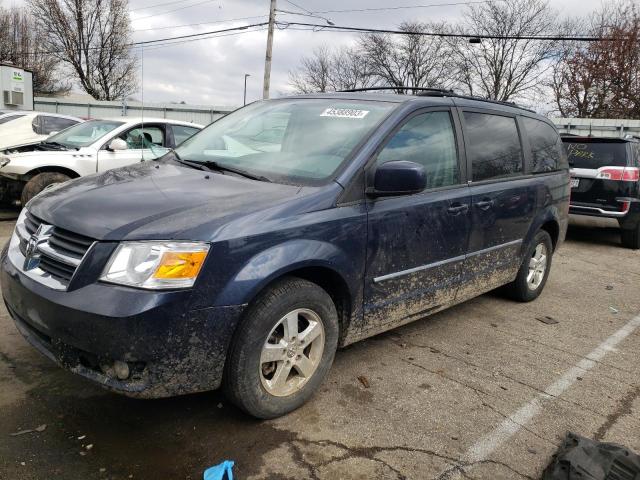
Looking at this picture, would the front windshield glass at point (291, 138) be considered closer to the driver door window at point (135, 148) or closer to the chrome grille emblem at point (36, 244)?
the chrome grille emblem at point (36, 244)

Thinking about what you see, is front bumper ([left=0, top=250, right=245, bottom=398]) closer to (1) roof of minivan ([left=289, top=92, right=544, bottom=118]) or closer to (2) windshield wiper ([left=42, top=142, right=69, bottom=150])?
(1) roof of minivan ([left=289, top=92, right=544, bottom=118])

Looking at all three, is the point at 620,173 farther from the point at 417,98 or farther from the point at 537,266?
the point at 417,98

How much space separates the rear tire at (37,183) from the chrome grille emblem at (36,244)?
16.1ft

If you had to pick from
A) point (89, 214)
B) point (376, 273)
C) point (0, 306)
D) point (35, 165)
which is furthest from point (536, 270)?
point (35, 165)

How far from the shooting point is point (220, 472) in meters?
2.27

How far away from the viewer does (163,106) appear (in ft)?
79.0

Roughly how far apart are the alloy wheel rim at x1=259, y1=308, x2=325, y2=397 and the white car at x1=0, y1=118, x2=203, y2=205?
4.78 meters

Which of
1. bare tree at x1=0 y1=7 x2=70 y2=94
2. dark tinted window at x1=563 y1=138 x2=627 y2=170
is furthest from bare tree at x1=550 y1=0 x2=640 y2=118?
bare tree at x1=0 y1=7 x2=70 y2=94

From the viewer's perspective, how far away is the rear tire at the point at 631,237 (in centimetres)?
822

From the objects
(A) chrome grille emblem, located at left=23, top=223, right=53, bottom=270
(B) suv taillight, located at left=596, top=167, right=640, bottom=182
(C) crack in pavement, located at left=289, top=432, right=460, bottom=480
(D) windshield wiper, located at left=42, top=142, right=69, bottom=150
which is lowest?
(C) crack in pavement, located at left=289, top=432, right=460, bottom=480

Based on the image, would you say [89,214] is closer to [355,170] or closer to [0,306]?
[355,170]

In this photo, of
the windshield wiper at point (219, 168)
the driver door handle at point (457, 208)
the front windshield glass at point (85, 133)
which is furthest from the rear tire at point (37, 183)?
the driver door handle at point (457, 208)

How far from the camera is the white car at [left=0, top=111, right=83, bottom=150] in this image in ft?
30.9

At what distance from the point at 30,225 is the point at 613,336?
450 centimetres
